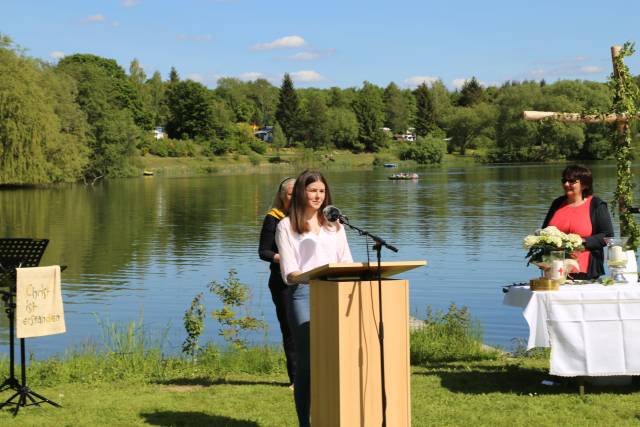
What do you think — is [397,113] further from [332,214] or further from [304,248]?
[332,214]

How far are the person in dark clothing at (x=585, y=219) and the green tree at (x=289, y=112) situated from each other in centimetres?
14851

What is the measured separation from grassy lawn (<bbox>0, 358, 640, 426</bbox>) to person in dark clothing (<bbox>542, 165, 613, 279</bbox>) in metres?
1.13

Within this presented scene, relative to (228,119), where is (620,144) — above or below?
below

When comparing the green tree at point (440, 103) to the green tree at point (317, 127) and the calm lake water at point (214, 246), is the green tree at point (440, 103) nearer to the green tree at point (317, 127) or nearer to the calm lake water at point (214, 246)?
the green tree at point (317, 127)

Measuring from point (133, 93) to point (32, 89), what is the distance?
201 feet

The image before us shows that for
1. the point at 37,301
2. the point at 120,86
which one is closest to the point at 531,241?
the point at 37,301

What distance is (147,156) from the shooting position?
4496 inches

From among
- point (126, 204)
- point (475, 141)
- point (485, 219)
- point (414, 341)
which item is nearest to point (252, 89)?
point (475, 141)

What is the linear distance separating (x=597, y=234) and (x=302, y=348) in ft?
11.8

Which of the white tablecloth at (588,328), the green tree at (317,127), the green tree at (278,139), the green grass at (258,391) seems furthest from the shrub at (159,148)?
the white tablecloth at (588,328)

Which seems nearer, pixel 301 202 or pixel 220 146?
pixel 301 202

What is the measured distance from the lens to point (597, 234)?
28.0 ft

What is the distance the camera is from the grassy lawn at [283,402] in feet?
23.7

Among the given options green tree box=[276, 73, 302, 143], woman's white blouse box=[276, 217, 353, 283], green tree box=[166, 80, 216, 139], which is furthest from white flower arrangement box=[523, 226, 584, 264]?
green tree box=[276, 73, 302, 143]
